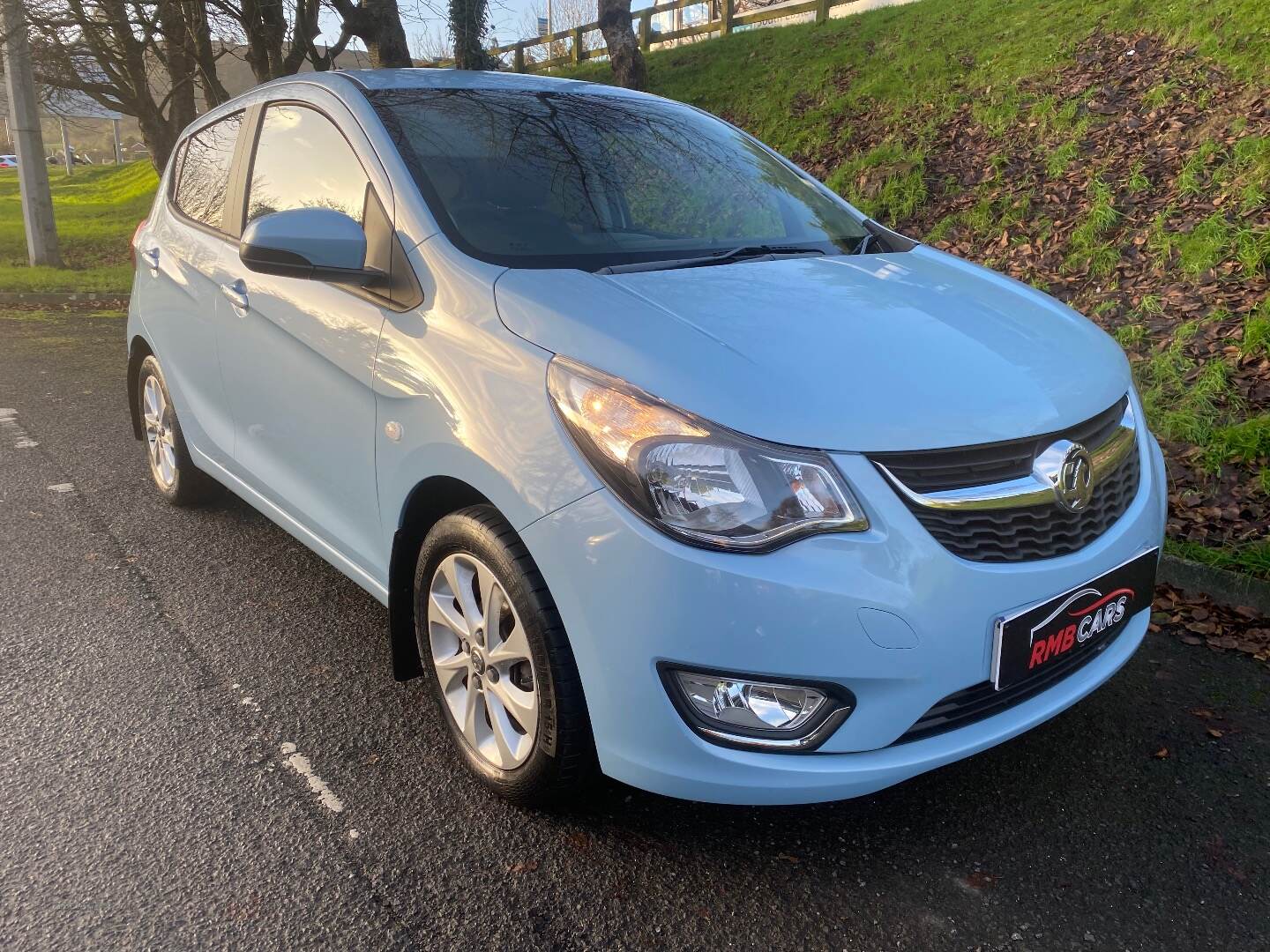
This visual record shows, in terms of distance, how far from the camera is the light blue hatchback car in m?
1.90

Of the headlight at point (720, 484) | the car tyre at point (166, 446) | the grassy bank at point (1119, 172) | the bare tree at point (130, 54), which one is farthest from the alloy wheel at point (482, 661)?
the bare tree at point (130, 54)

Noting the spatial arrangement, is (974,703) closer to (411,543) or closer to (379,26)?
(411,543)

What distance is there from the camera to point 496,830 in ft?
7.73

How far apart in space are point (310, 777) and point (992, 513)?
→ 179 cm

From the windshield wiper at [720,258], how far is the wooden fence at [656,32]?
35.1ft

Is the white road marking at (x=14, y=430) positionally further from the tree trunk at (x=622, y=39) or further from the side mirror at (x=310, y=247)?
the tree trunk at (x=622, y=39)

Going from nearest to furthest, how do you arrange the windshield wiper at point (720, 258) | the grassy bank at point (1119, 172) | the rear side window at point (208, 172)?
the windshield wiper at point (720, 258)
the rear side window at point (208, 172)
the grassy bank at point (1119, 172)

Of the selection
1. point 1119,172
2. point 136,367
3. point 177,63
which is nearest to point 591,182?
point 136,367

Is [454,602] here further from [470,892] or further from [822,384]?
[822,384]

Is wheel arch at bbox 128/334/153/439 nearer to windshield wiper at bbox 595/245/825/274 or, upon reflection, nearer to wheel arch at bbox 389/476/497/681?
wheel arch at bbox 389/476/497/681

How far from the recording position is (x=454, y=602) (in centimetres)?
247

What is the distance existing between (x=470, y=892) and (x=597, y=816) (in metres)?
0.37

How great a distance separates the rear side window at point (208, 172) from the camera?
11.8ft

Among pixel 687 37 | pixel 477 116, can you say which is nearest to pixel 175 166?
pixel 477 116
